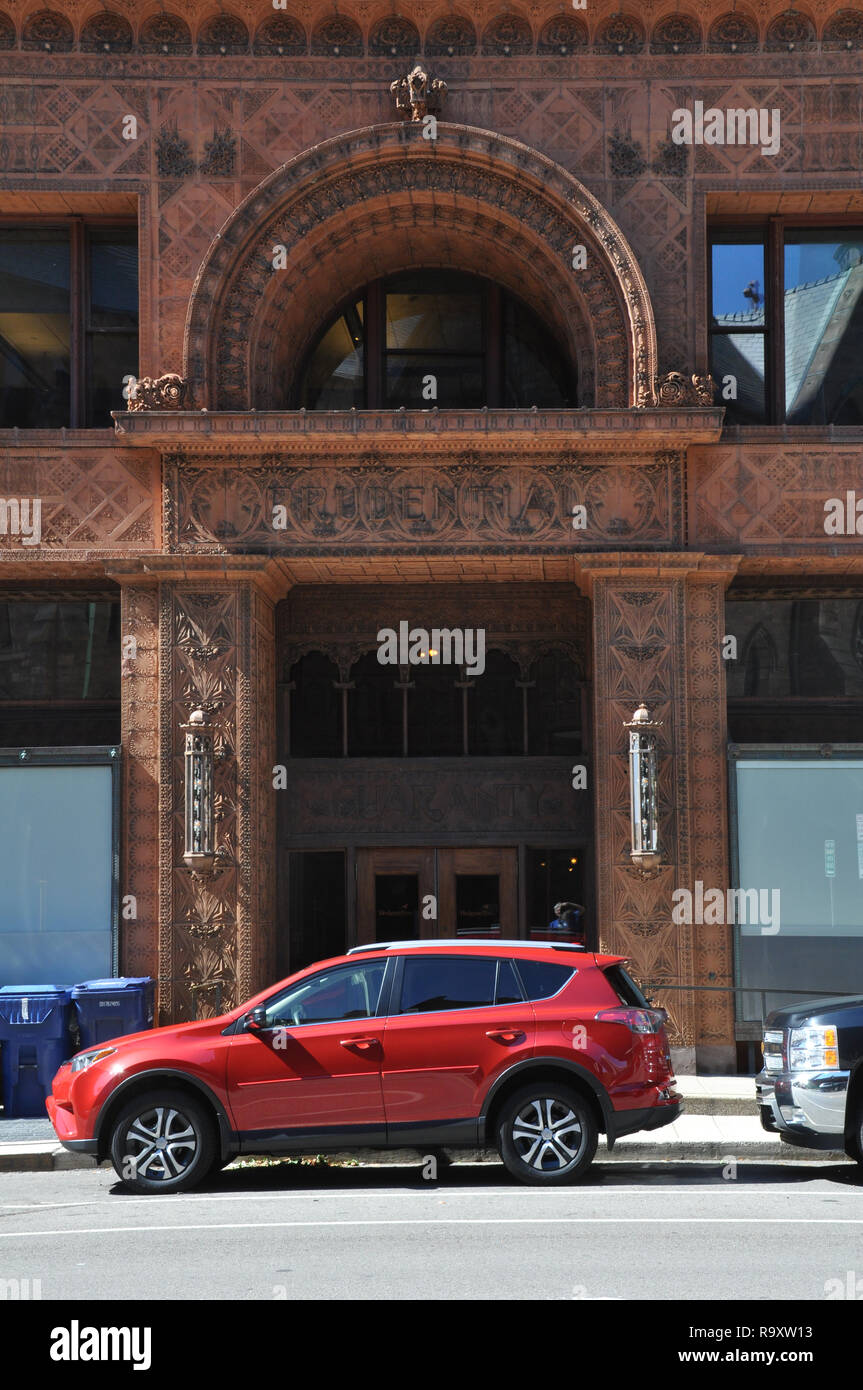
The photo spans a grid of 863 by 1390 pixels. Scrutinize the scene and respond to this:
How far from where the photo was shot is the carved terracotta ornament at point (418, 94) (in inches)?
674

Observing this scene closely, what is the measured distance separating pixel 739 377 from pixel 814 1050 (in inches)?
366

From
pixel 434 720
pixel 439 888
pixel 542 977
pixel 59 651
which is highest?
pixel 59 651

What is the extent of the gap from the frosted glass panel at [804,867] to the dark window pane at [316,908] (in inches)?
192

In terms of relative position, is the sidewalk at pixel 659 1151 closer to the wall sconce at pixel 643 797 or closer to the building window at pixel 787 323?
the wall sconce at pixel 643 797

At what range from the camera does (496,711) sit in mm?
18703

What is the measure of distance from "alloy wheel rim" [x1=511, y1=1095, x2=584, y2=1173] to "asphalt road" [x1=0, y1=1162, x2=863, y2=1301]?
0.84ft

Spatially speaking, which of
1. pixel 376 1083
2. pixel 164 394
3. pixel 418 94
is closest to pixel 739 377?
pixel 418 94

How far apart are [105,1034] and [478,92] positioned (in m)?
11.3

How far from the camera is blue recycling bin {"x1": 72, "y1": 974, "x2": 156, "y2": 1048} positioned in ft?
49.9

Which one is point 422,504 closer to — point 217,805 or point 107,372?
point 217,805

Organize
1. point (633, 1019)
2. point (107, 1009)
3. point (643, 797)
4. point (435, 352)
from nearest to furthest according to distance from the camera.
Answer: point (633, 1019)
point (107, 1009)
point (643, 797)
point (435, 352)

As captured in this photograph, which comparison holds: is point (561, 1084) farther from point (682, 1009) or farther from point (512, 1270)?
point (682, 1009)
